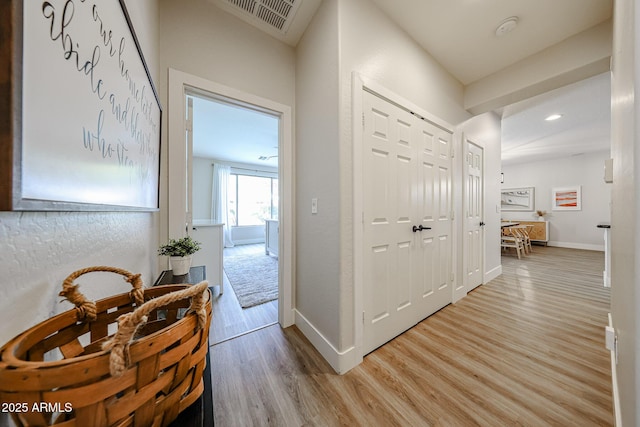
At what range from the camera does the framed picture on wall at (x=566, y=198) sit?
5.51m

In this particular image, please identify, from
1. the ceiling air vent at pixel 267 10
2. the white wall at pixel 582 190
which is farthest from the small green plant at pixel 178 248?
the white wall at pixel 582 190

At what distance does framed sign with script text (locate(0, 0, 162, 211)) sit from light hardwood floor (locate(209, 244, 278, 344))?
1429 millimetres

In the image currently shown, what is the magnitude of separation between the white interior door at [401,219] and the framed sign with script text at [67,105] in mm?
1254

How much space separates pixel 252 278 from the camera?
323 cm

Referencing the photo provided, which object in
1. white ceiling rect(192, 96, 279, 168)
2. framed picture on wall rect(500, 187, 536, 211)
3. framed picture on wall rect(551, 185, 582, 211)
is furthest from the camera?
framed picture on wall rect(500, 187, 536, 211)

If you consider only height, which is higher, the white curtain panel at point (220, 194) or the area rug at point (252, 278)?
the white curtain panel at point (220, 194)

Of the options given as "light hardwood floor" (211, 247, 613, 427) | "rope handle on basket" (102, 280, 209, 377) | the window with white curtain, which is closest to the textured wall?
"rope handle on basket" (102, 280, 209, 377)

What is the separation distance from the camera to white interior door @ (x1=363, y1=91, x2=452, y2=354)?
1.54m

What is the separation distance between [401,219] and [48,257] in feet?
5.86

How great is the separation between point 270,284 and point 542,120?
4.97m

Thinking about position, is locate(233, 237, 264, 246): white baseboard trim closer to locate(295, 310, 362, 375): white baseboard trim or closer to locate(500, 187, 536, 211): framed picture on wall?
locate(295, 310, 362, 375): white baseboard trim

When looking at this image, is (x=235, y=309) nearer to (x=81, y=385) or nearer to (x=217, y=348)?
(x=217, y=348)

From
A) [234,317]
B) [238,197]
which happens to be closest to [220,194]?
[238,197]

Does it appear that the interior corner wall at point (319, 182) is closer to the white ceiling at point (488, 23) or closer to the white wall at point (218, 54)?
the white wall at point (218, 54)
